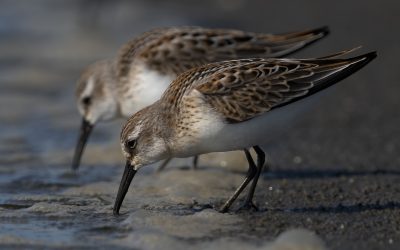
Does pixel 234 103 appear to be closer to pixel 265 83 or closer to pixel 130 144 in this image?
pixel 265 83

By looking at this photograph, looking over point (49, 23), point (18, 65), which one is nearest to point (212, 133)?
point (18, 65)

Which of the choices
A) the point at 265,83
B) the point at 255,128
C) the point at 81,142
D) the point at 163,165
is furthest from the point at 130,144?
the point at 81,142

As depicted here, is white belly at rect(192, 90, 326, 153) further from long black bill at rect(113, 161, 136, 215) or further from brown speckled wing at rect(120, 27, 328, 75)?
brown speckled wing at rect(120, 27, 328, 75)

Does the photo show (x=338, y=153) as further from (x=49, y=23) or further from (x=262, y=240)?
(x=49, y=23)

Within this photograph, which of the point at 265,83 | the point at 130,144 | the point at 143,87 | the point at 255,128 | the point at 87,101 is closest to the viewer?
the point at 255,128

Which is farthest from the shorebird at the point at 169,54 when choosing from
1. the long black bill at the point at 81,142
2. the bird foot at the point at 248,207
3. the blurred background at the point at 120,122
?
the bird foot at the point at 248,207

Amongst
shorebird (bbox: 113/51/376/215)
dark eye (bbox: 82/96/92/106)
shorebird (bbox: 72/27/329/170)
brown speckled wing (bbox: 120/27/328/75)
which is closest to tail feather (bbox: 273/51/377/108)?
shorebird (bbox: 113/51/376/215)

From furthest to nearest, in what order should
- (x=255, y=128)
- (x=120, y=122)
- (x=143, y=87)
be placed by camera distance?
(x=120, y=122)
(x=143, y=87)
(x=255, y=128)
